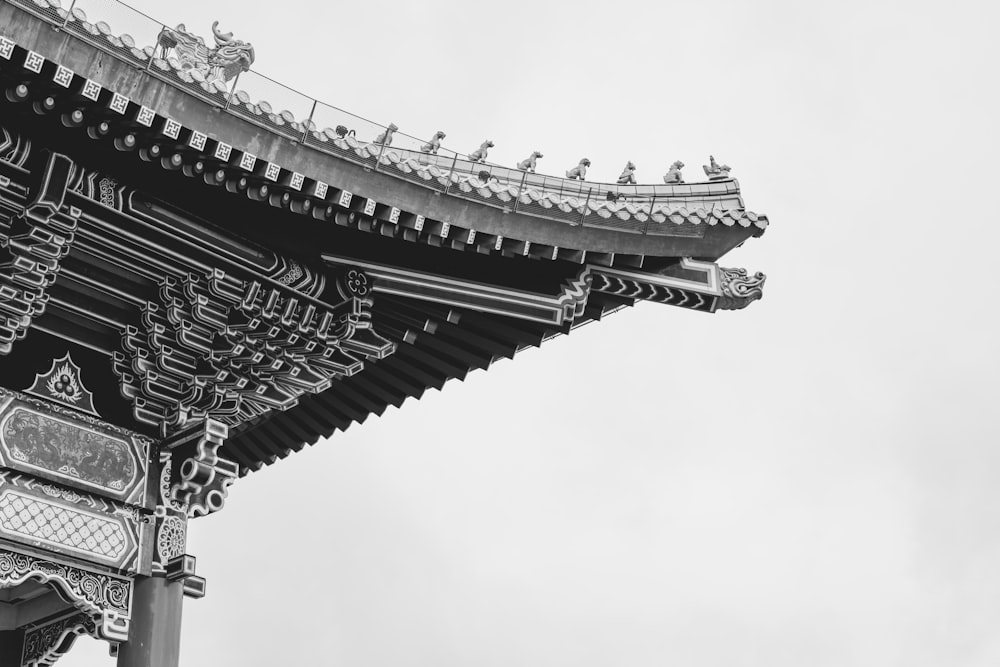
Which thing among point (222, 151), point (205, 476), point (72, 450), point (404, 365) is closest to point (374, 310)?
point (404, 365)

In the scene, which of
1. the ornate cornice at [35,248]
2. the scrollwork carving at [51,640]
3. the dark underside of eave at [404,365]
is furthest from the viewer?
the scrollwork carving at [51,640]

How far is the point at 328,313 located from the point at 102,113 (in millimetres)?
3070

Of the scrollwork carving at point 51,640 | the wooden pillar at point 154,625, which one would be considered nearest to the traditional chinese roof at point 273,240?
the wooden pillar at point 154,625

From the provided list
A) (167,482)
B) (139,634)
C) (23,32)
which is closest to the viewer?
(23,32)

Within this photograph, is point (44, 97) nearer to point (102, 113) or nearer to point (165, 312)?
point (102, 113)

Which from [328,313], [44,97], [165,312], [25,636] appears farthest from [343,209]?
[25,636]

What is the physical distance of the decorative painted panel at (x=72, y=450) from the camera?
11.0m

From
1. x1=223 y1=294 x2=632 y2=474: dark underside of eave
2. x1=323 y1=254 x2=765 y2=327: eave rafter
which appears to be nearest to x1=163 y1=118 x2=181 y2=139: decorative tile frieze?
x1=323 y1=254 x2=765 y2=327: eave rafter

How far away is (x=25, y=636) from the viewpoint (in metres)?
13.1

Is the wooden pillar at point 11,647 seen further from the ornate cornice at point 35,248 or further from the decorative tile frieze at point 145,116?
the decorative tile frieze at point 145,116

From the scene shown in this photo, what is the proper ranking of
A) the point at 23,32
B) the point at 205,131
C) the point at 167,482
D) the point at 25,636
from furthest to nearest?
the point at 25,636, the point at 167,482, the point at 205,131, the point at 23,32

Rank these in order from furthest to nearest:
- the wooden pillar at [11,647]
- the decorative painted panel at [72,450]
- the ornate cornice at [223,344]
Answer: the wooden pillar at [11,647] → the ornate cornice at [223,344] → the decorative painted panel at [72,450]

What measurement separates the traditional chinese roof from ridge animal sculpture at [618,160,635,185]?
18 cm

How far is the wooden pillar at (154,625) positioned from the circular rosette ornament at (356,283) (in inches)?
127
